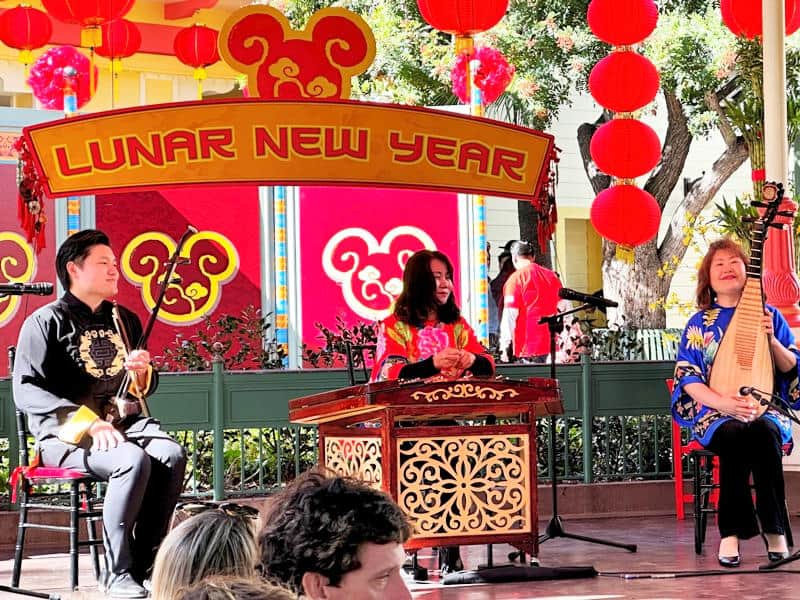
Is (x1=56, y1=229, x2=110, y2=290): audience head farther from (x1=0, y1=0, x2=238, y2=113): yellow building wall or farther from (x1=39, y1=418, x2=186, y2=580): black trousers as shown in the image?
(x1=0, y1=0, x2=238, y2=113): yellow building wall

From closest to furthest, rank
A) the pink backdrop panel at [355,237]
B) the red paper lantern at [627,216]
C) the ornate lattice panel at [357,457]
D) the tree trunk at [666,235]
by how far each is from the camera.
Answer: the ornate lattice panel at [357,457] < the red paper lantern at [627,216] < the pink backdrop panel at [355,237] < the tree trunk at [666,235]

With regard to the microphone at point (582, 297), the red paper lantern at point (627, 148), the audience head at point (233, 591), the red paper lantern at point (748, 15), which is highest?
the red paper lantern at point (748, 15)

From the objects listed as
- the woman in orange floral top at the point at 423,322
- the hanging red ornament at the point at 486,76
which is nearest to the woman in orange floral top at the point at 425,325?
the woman in orange floral top at the point at 423,322

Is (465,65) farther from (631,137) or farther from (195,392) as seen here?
(195,392)

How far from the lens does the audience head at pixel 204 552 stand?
1832 millimetres

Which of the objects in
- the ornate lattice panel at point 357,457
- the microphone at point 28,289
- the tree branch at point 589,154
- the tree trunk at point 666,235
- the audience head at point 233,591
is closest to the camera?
the audience head at point 233,591

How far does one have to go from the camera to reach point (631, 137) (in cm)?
837

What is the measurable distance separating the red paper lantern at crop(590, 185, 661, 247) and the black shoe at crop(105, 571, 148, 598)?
4.68 meters

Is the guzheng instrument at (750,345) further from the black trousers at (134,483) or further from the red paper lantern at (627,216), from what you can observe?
the red paper lantern at (627,216)

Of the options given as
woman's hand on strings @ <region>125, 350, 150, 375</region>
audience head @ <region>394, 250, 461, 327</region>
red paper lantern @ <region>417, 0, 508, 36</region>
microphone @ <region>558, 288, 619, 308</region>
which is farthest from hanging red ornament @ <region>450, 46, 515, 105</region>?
woman's hand on strings @ <region>125, 350, 150, 375</region>

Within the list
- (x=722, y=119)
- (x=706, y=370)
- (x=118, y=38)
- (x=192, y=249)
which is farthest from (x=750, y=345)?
(x=722, y=119)

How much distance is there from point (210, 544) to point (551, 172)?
5.19 metres

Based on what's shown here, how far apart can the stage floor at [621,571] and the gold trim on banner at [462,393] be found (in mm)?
704

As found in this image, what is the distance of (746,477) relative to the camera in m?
5.67
